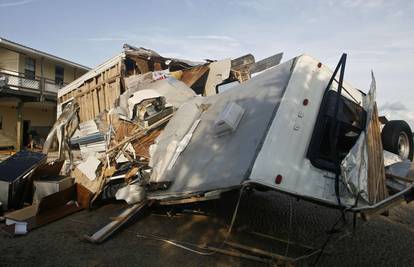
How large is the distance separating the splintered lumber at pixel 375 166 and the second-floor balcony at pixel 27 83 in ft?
58.0

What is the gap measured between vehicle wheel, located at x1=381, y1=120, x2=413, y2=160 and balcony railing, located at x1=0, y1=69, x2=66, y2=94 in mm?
18075

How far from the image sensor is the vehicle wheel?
14.3 ft

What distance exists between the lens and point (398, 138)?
4410mm

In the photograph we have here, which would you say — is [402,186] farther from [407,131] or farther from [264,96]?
[264,96]

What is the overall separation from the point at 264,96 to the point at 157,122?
3.00 m

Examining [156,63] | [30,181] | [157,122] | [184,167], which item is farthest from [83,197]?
[156,63]

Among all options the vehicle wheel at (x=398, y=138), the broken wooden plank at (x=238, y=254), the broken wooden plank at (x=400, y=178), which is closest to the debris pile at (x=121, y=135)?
the broken wooden plank at (x=238, y=254)

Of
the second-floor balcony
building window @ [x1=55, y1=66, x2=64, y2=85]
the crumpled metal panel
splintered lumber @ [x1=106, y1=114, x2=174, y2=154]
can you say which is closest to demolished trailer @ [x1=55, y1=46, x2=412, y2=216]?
the crumpled metal panel

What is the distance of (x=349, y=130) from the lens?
3.81 metres

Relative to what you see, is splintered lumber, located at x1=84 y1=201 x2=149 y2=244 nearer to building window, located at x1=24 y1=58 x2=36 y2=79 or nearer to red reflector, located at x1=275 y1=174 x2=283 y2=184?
red reflector, located at x1=275 y1=174 x2=283 y2=184

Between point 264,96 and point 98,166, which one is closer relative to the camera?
point 264,96

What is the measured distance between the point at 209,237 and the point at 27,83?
17.3 metres

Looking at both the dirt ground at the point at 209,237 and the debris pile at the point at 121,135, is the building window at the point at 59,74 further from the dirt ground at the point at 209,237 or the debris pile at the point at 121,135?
the dirt ground at the point at 209,237

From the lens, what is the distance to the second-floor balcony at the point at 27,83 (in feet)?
52.3
